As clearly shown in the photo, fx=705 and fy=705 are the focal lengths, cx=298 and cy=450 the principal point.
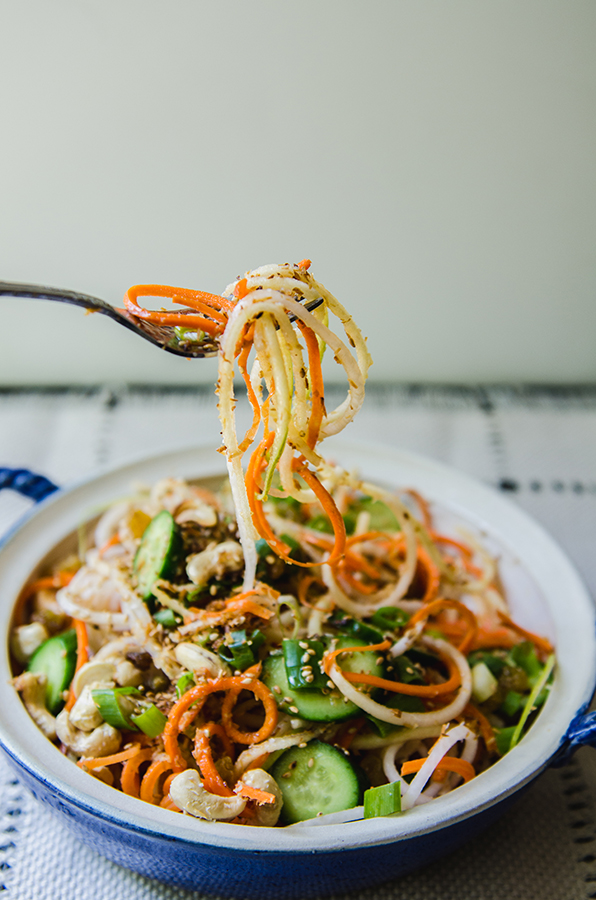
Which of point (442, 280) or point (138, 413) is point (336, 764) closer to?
point (138, 413)

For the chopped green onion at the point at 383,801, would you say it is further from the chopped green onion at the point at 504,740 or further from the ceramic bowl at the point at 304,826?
the chopped green onion at the point at 504,740

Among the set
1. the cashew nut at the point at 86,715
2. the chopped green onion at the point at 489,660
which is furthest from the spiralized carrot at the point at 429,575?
the cashew nut at the point at 86,715

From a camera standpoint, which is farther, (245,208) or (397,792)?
(245,208)

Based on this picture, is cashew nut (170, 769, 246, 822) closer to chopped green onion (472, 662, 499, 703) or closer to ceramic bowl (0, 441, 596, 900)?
ceramic bowl (0, 441, 596, 900)

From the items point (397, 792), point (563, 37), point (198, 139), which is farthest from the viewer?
point (198, 139)

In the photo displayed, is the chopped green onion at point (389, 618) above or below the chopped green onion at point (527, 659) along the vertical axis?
above

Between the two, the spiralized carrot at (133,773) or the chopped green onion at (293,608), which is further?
the chopped green onion at (293,608)

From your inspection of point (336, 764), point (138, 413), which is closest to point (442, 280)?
point (138, 413)
